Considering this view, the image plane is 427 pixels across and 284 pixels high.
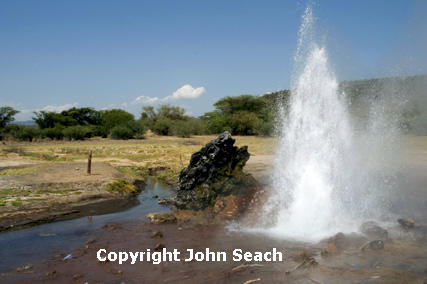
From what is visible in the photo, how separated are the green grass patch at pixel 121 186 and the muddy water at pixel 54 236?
8.09 ft

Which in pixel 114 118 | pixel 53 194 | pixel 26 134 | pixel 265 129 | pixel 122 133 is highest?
pixel 114 118

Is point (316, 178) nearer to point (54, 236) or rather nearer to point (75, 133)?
Result: point (54, 236)

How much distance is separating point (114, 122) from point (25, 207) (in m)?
50.3

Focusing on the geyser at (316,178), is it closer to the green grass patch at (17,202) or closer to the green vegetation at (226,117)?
the green grass patch at (17,202)

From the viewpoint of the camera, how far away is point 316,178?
37.4 ft

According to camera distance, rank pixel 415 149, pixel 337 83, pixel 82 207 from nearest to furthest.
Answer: pixel 337 83 → pixel 82 207 → pixel 415 149

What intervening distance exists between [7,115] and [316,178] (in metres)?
63.0

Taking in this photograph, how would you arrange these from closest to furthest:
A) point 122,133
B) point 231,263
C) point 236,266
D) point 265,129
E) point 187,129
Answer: point 236,266
point 231,263
point 265,129
point 122,133
point 187,129

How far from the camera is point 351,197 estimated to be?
1180cm

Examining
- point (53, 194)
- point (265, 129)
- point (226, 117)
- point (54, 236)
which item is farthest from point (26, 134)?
point (54, 236)

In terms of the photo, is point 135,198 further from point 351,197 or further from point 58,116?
point 58,116

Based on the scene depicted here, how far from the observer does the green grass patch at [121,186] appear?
17.1m

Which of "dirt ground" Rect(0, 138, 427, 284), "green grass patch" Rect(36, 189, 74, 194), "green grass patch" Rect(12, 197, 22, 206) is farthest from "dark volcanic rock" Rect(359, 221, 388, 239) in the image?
"green grass patch" Rect(36, 189, 74, 194)

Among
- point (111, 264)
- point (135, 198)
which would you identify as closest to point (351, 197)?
point (111, 264)
